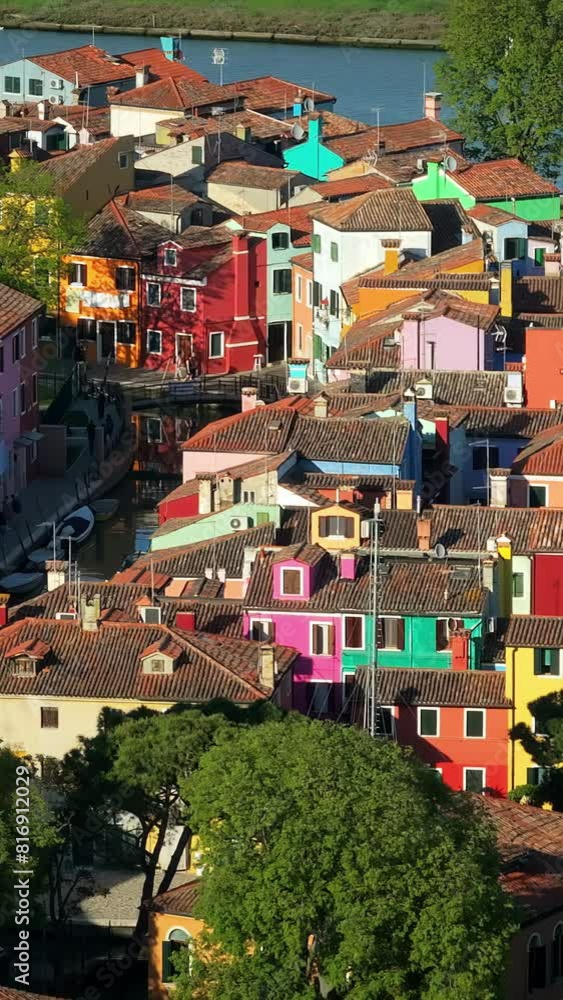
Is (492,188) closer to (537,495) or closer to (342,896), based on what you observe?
(537,495)

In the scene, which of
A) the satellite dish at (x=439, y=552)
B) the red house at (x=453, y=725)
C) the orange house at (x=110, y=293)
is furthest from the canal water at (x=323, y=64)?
the red house at (x=453, y=725)

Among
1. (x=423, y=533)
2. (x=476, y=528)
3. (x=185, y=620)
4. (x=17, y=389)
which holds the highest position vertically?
(x=185, y=620)

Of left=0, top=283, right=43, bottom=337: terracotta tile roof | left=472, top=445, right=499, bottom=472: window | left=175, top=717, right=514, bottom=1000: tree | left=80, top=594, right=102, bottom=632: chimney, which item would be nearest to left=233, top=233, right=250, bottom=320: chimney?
left=0, top=283, right=43, bottom=337: terracotta tile roof

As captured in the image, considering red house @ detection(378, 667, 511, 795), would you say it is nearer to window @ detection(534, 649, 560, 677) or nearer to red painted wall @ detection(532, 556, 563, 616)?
window @ detection(534, 649, 560, 677)

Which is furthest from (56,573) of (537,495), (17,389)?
(17,389)

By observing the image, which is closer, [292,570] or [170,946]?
[170,946]

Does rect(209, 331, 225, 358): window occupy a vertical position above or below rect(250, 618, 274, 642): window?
below
